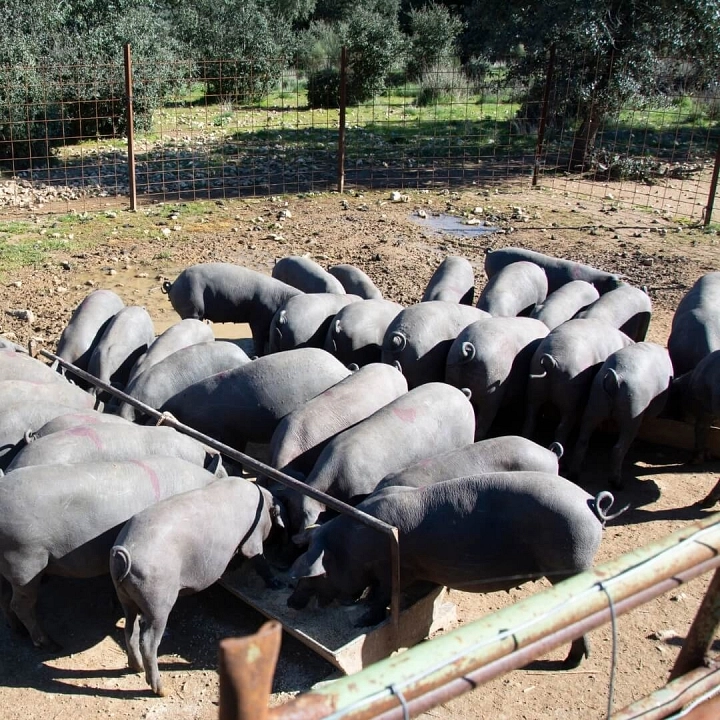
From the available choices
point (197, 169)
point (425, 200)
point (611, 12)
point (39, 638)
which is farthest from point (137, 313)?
point (611, 12)

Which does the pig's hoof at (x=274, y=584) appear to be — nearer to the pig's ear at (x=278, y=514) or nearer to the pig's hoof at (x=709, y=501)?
the pig's ear at (x=278, y=514)

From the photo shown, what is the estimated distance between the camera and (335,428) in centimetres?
502

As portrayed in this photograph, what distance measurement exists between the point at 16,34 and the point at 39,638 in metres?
13.4

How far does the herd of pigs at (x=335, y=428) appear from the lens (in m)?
3.86

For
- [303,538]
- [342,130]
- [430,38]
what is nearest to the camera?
[303,538]

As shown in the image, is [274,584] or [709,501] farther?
[709,501]

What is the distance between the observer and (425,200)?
470 inches

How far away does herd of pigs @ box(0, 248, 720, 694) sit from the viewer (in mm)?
3857

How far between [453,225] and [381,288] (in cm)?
256

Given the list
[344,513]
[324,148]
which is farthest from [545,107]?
[344,513]

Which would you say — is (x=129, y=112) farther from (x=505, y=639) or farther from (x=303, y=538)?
(x=505, y=639)

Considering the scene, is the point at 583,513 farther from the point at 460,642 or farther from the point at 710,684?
the point at 460,642

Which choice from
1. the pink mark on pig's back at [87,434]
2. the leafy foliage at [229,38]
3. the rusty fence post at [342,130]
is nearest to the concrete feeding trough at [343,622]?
the pink mark on pig's back at [87,434]

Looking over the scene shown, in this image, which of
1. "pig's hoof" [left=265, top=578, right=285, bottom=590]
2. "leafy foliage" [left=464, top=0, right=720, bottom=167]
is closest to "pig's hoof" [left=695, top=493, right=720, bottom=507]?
"pig's hoof" [left=265, top=578, right=285, bottom=590]
